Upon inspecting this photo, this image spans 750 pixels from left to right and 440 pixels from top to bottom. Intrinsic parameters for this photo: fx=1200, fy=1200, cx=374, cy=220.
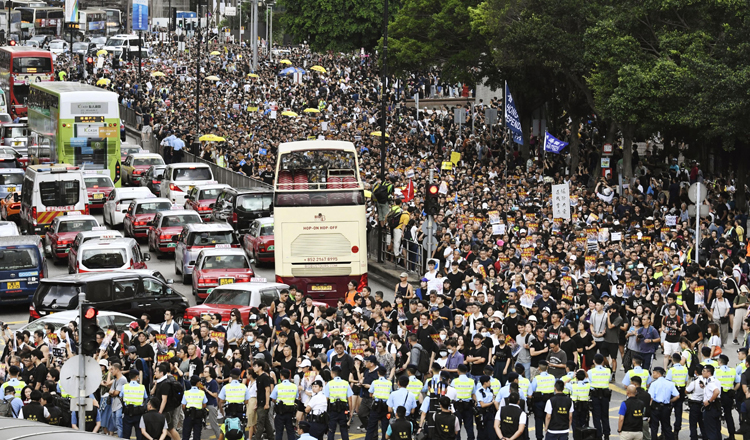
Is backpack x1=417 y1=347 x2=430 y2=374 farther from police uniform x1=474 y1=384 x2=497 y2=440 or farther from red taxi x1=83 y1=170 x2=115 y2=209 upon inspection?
red taxi x1=83 y1=170 x2=115 y2=209

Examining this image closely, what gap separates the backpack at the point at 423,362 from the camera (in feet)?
59.5

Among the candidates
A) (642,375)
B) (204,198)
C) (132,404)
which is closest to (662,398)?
(642,375)

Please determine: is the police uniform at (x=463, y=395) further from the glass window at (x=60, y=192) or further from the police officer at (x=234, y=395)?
the glass window at (x=60, y=192)

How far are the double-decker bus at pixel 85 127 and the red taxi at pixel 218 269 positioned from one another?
44.2 feet

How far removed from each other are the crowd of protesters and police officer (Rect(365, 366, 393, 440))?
3cm

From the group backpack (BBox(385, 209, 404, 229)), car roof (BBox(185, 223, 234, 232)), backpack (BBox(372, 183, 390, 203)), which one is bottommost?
car roof (BBox(185, 223, 234, 232))

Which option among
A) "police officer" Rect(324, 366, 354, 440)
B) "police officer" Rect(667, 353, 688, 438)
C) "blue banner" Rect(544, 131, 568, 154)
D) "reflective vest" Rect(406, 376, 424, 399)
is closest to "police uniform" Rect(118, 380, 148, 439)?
"police officer" Rect(324, 366, 354, 440)

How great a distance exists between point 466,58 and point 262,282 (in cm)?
2498

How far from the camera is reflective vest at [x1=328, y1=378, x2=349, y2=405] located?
1628 centimetres

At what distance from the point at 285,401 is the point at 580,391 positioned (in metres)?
3.98

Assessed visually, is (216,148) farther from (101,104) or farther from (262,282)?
(262,282)

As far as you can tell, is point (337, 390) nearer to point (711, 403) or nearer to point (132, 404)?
point (132, 404)

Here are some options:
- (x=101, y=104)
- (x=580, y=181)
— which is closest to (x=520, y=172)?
(x=580, y=181)

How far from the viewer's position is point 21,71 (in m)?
57.2
